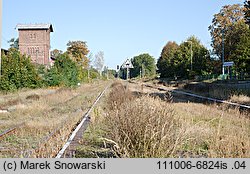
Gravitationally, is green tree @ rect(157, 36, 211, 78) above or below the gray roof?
below

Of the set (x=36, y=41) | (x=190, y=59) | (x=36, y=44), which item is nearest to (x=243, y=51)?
(x=190, y=59)

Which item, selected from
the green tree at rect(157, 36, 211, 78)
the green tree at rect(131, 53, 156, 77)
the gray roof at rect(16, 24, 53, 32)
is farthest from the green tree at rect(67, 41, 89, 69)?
the green tree at rect(131, 53, 156, 77)

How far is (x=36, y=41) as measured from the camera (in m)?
84.4

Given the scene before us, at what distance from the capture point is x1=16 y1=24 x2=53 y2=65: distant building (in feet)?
272

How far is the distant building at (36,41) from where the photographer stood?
8281 cm

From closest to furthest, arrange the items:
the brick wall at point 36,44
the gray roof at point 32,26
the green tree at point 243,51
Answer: the green tree at point 243,51, the brick wall at point 36,44, the gray roof at point 32,26

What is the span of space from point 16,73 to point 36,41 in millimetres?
45475

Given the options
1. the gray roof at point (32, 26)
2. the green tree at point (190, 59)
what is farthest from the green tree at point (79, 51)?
the green tree at point (190, 59)

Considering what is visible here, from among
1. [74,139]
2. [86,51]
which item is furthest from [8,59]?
[86,51]

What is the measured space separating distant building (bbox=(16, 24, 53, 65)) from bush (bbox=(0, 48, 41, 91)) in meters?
39.0

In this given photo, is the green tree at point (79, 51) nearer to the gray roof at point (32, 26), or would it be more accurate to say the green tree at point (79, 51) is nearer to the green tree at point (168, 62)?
the gray roof at point (32, 26)

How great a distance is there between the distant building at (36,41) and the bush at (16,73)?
39034 millimetres

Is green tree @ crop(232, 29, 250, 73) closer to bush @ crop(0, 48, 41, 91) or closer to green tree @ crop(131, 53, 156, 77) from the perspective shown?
bush @ crop(0, 48, 41, 91)

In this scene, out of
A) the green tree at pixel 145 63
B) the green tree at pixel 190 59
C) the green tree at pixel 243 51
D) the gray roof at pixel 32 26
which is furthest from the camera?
the green tree at pixel 145 63
